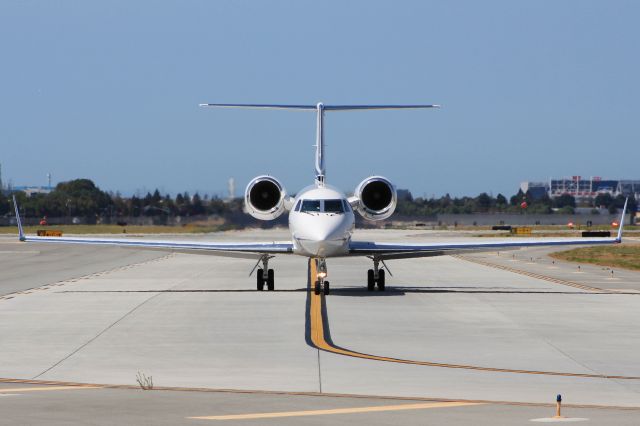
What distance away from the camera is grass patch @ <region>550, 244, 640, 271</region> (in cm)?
5569

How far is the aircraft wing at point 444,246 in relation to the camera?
104 ft

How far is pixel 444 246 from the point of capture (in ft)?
108

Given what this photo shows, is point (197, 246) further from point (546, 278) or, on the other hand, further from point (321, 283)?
point (546, 278)

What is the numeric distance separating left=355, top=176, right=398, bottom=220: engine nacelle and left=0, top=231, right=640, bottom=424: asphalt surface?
2412mm

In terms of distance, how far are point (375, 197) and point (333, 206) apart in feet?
8.76

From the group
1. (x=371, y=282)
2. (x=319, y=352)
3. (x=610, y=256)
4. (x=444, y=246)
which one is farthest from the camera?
(x=610, y=256)

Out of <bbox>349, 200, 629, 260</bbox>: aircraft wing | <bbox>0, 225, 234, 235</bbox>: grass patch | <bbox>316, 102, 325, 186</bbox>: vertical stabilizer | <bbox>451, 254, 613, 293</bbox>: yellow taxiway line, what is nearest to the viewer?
<bbox>349, 200, 629, 260</bbox>: aircraft wing

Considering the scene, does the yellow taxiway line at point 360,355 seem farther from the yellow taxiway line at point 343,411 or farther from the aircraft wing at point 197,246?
the aircraft wing at point 197,246

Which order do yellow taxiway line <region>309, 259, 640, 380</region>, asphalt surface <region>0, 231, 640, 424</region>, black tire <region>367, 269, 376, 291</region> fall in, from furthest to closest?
black tire <region>367, 269, 376, 291</region>, yellow taxiway line <region>309, 259, 640, 380</region>, asphalt surface <region>0, 231, 640, 424</region>

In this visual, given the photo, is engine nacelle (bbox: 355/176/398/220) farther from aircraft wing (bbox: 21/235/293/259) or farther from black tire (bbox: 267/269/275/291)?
black tire (bbox: 267/269/275/291)

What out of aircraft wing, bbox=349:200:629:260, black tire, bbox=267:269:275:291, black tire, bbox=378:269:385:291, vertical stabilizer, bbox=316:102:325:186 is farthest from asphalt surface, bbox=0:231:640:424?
vertical stabilizer, bbox=316:102:325:186

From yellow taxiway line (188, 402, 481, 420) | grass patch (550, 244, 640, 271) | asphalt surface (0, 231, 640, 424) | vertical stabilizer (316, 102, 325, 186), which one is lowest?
grass patch (550, 244, 640, 271)

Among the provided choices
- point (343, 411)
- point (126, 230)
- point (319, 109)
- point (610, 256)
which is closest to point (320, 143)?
point (319, 109)

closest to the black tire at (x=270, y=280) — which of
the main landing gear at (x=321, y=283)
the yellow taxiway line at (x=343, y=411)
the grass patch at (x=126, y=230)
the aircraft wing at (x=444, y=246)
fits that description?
the main landing gear at (x=321, y=283)
